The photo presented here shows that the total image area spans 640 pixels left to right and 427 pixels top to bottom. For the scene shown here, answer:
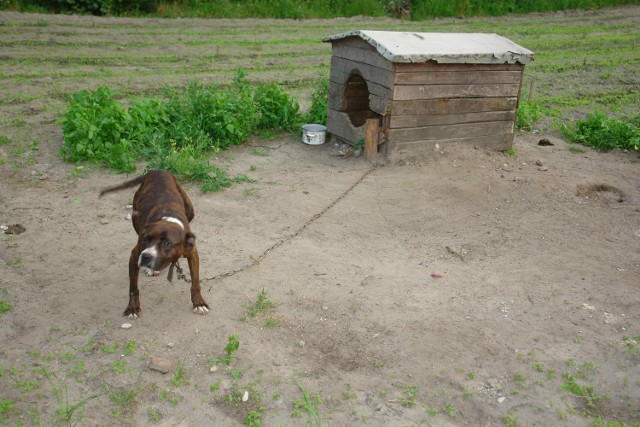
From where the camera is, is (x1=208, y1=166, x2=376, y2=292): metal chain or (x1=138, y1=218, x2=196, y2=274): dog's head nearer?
(x1=138, y1=218, x2=196, y2=274): dog's head

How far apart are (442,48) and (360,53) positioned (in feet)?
3.41

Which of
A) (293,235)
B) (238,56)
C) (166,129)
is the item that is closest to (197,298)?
(293,235)

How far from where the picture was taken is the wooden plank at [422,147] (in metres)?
8.32

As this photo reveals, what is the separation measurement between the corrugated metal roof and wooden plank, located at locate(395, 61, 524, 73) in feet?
0.31

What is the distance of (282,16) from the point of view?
1856 cm

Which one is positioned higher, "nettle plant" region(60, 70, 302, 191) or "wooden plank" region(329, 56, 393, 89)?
"wooden plank" region(329, 56, 393, 89)

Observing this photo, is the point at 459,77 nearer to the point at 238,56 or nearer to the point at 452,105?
the point at 452,105

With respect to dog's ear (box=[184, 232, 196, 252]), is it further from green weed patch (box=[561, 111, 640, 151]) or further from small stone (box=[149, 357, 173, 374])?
green weed patch (box=[561, 111, 640, 151])

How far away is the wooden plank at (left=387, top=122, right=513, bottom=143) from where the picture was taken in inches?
325

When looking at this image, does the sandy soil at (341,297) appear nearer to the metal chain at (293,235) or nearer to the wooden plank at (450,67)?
the metal chain at (293,235)

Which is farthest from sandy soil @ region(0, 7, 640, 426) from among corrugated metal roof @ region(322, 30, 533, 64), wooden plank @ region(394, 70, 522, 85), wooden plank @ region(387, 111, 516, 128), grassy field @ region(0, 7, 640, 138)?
grassy field @ region(0, 7, 640, 138)

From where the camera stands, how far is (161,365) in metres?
4.45

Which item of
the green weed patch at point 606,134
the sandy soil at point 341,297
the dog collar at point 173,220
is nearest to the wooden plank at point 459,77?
the sandy soil at point 341,297

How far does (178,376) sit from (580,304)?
3.25 metres
